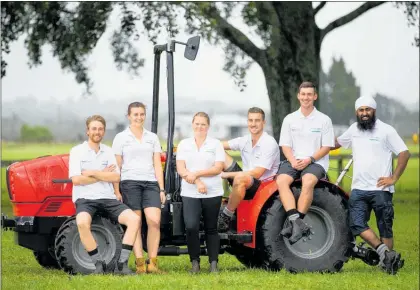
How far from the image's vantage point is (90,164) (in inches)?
391

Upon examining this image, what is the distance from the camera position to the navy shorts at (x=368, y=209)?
10633mm

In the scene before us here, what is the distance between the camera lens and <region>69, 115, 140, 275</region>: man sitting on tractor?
9.87 m

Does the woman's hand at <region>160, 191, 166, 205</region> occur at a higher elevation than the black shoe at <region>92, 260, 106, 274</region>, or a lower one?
higher

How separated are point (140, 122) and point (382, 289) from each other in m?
2.67

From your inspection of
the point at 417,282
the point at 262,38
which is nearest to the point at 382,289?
the point at 417,282

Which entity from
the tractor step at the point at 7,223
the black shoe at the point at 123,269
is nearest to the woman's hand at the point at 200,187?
the black shoe at the point at 123,269

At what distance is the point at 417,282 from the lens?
9953 millimetres

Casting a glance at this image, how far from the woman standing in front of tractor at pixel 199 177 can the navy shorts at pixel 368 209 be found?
1400mm

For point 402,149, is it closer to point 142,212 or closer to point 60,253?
point 142,212

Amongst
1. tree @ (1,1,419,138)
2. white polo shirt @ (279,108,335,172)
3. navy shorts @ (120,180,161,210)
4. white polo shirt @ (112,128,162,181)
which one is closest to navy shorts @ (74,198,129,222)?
navy shorts @ (120,180,161,210)

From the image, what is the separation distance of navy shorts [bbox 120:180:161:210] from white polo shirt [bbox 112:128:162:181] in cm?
5

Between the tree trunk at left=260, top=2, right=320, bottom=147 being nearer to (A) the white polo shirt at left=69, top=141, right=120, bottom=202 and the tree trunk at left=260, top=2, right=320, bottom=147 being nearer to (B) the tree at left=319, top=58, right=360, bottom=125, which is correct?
(A) the white polo shirt at left=69, top=141, right=120, bottom=202

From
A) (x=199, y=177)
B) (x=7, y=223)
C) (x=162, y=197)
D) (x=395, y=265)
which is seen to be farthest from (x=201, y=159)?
(x=395, y=265)

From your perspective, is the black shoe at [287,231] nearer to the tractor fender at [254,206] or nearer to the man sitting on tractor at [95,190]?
the tractor fender at [254,206]
